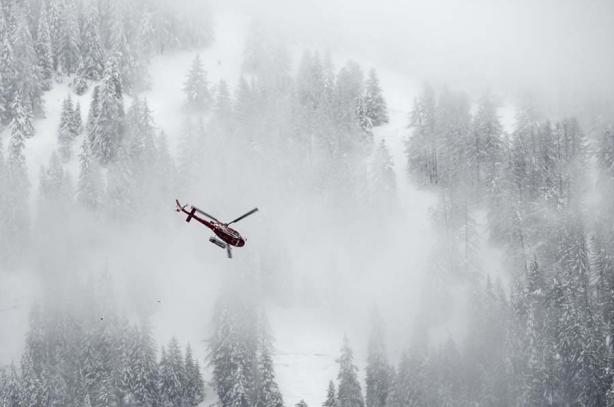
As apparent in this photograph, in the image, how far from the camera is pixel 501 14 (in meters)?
189

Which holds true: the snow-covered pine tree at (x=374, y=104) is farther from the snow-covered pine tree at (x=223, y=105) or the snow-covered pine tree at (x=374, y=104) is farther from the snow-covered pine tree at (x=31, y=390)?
the snow-covered pine tree at (x=31, y=390)

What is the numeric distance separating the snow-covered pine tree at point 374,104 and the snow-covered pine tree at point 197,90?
78.0 feet

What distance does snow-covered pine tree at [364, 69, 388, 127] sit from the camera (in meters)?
119

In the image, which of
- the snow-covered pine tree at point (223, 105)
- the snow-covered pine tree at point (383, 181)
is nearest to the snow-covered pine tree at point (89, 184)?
the snow-covered pine tree at point (223, 105)

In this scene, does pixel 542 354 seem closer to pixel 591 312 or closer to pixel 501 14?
pixel 591 312

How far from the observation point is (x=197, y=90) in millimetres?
115000

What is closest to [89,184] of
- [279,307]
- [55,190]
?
[55,190]

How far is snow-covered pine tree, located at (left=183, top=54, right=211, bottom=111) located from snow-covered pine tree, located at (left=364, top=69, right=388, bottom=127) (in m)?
23.8

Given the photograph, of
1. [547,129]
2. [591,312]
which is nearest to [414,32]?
[547,129]

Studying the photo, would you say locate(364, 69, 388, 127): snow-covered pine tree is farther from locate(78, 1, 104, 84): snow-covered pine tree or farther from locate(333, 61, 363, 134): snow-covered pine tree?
locate(78, 1, 104, 84): snow-covered pine tree

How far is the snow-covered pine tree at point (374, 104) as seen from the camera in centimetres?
11875

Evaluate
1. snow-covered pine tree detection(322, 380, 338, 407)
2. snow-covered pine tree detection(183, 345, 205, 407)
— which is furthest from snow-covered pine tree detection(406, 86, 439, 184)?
snow-covered pine tree detection(183, 345, 205, 407)

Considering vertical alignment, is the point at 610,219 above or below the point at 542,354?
above

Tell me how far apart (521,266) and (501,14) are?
11633 centimetres
